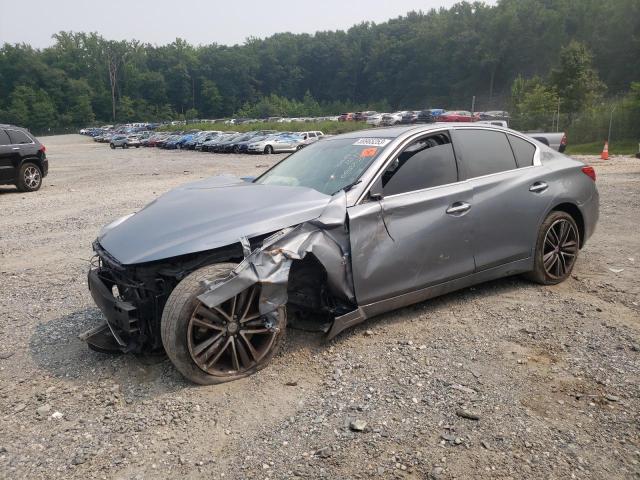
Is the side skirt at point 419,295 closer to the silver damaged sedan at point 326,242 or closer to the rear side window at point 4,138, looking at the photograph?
the silver damaged sedan at point 326,242

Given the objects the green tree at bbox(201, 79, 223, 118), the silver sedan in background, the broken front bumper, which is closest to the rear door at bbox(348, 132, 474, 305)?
the broken front bumper

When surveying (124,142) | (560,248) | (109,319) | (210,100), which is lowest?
(124,142)

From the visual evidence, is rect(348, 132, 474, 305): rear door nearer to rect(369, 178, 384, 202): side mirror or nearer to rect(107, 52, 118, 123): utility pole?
A: rect(369, 178, 384, 202): side mirror

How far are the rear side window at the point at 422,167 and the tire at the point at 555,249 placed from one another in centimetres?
116

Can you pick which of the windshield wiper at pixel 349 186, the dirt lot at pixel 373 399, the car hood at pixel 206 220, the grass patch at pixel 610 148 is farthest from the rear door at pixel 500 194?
the grass patch at pixel 610 148

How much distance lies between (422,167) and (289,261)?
149cm

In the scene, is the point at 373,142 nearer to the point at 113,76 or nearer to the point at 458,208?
the point at 458,208

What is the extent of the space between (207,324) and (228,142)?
3626cm

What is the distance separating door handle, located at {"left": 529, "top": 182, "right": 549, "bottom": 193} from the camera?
473 centimetres

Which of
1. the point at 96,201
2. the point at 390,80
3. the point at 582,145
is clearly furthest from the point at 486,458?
the point at 390,80

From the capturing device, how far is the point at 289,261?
3.43m

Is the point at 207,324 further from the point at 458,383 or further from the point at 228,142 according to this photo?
the point at 228,142

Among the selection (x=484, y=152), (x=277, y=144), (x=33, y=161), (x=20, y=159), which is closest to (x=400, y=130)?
(x=484, y=152)

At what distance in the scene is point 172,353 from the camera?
326 cm
